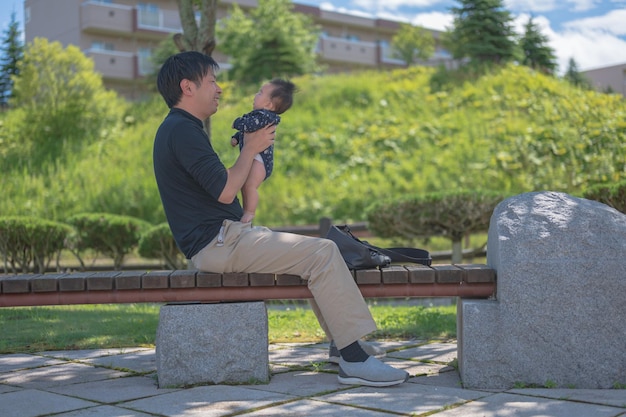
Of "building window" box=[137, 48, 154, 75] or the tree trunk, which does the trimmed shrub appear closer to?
the tree trunk

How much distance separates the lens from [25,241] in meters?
10.6

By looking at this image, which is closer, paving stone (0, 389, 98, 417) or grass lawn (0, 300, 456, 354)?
paving stone (0, 389, 98, 417)

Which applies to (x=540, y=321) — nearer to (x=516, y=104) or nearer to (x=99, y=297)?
(x=99, y=297)

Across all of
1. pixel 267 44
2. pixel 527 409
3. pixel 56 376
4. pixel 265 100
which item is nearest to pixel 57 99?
pixel 267 44

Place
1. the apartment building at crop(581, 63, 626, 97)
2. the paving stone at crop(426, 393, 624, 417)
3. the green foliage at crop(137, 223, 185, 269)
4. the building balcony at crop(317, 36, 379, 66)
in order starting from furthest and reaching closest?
the building balcony at crop(317, 36, 379, 66), the apartment building at crop(581, 63, 626, 97), the green foliage at crop(137, 223, 185, 269), the paving stone at crop(426, 393, 624, 417)

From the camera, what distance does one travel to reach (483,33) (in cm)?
2264

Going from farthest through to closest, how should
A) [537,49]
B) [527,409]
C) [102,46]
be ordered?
[102,46], [537,49], [527,409]

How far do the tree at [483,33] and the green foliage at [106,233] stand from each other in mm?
13619

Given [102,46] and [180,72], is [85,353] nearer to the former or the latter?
[180,72]

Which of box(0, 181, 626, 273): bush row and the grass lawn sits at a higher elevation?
box(0, 181, 626, 273): bush row

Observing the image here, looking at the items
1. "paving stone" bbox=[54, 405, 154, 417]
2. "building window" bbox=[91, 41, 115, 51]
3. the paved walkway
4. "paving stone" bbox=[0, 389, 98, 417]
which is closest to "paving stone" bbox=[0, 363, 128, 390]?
the paved walkway

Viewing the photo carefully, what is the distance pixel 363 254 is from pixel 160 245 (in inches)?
295

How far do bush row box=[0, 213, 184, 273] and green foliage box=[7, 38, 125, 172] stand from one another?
839 centimetres

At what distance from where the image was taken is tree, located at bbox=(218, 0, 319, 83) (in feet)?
84.1
